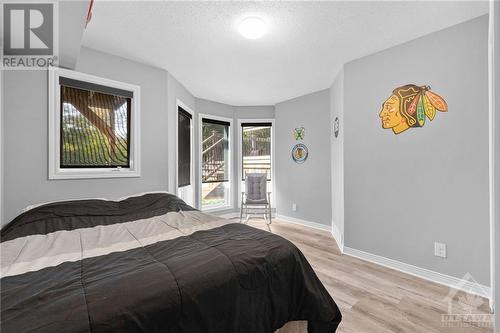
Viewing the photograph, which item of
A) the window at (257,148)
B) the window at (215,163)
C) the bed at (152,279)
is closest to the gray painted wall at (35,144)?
the bed at (152,279)

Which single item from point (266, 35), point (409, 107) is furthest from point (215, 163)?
point (409, 107)

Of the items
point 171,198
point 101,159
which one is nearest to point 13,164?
point 101,159

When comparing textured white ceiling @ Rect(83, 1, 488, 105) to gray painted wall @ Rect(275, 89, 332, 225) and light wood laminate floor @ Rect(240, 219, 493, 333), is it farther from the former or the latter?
light wood laminate floor @ Rect(240, 219, 493, 333)

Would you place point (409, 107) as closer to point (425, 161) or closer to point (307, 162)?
point (425, 161)

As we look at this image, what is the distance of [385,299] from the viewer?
194cm

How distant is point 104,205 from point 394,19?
10.5 ft

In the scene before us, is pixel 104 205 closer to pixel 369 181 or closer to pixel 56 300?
pixel 56 300

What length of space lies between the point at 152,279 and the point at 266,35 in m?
2.36

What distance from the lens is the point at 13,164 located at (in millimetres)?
2018

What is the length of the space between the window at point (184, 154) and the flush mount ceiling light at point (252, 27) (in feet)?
5.85

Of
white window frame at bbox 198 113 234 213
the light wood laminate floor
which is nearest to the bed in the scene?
the light wood laminate floor

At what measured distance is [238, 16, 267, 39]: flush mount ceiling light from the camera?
2.02 metres

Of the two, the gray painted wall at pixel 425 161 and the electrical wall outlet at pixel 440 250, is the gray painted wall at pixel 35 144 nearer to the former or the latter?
the gray painted wall at pixel 425 161

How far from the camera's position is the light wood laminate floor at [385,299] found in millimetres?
1631
